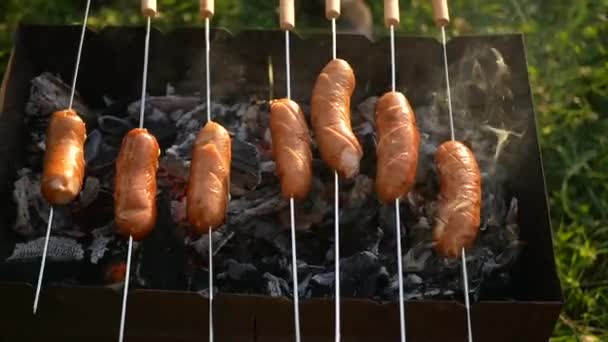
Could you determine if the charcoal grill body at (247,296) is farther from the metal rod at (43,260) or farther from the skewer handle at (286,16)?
the skewer handle at (286,16)

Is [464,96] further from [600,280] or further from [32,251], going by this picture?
[32,251]

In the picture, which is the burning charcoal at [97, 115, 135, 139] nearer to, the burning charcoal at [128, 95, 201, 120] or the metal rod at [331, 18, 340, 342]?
the burning charcoal at [128, 95, 201, 120]

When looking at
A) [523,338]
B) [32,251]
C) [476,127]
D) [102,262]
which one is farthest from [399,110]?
[32,251]

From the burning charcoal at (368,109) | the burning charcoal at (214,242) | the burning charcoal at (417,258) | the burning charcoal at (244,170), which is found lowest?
the burning charcoal at (417,258)

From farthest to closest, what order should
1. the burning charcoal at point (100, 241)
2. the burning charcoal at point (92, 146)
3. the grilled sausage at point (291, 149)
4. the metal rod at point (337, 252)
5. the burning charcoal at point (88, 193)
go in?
the burning charcoal at point (92, 146) → the burning charcoal at point (88, 193) → the burning charcoal at point (100, 241) → the grilled sausage at point (291, 149) → the metal rod at point (337, 252)

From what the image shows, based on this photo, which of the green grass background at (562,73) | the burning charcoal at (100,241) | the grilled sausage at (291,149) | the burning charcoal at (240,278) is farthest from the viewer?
the green grass background at (562,73)

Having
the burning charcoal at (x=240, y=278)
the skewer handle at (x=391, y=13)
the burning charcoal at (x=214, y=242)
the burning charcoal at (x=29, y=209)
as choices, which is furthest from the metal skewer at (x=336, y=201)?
the burning charcoal at (x=29, y=209)

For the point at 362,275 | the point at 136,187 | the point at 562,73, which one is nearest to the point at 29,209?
the point at 136,187
